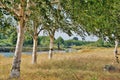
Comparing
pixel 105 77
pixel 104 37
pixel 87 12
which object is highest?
pixel 87 12

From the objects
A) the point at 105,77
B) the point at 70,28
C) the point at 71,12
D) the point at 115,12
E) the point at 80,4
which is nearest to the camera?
the point at 80,4

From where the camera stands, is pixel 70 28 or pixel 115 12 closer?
pixel 115 12

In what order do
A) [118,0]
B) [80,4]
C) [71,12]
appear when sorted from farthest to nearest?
1. [71,12]
2. [118,0]
3. [80,4]

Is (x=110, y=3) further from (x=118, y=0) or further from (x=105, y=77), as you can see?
(x=105, y=77)

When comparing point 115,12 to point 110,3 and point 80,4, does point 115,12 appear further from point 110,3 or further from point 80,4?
point 80,4

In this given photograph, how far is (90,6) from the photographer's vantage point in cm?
1805

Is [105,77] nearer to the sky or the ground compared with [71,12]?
nearer to the ground

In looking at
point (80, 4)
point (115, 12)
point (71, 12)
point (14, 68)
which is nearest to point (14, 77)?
point (14, 68)

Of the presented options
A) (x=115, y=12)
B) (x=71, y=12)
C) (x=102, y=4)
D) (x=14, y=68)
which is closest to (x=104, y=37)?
(x=115, y=12)

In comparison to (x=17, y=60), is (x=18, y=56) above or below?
above

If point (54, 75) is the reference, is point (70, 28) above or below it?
above

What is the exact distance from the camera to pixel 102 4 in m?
18.0

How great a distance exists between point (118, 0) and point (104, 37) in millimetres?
4367

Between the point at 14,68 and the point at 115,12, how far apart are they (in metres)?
8.52
